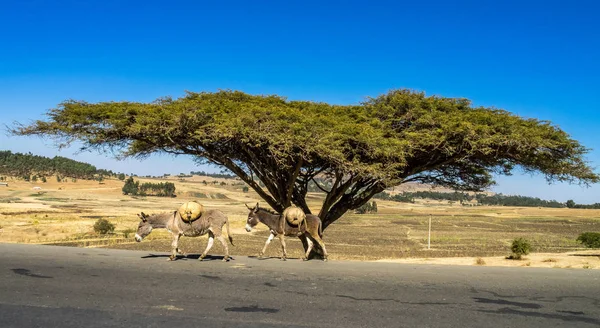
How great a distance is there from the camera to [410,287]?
10.5m

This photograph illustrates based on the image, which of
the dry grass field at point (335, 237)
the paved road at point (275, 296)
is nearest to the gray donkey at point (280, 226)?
the paved road at point (275, 296)

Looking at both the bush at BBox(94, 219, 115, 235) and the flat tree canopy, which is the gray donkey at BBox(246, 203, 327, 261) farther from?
the bush at BBox(94, 219, 115, 235)

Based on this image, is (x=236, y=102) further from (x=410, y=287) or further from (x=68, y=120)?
(x=410, y=287)

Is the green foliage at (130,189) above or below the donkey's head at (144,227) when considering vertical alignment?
below

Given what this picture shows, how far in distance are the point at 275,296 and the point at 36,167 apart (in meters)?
148

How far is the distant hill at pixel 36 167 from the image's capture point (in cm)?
13200

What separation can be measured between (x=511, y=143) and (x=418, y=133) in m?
3.32

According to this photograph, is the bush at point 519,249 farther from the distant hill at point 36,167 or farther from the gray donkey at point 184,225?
the distant hill at point 36,167

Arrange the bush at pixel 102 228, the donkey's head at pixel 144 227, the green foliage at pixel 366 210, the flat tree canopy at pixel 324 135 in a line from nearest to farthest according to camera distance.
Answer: the donkey's head at pixel 144 227, the flat tree canopy at pixel 324 135, the bush at pixel 102 228, the green foliage at pixel 366 210

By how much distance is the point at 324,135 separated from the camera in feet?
57.5

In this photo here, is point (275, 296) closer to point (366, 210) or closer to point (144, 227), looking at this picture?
point (144, 227)

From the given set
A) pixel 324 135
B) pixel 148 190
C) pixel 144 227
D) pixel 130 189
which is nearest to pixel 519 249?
pixel 324 135

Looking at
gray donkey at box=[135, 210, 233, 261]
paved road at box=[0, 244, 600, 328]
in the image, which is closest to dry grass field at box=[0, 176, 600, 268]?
paved road at box=[0, 244, 600, 328]

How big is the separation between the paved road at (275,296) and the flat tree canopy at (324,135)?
5484 millimetres
